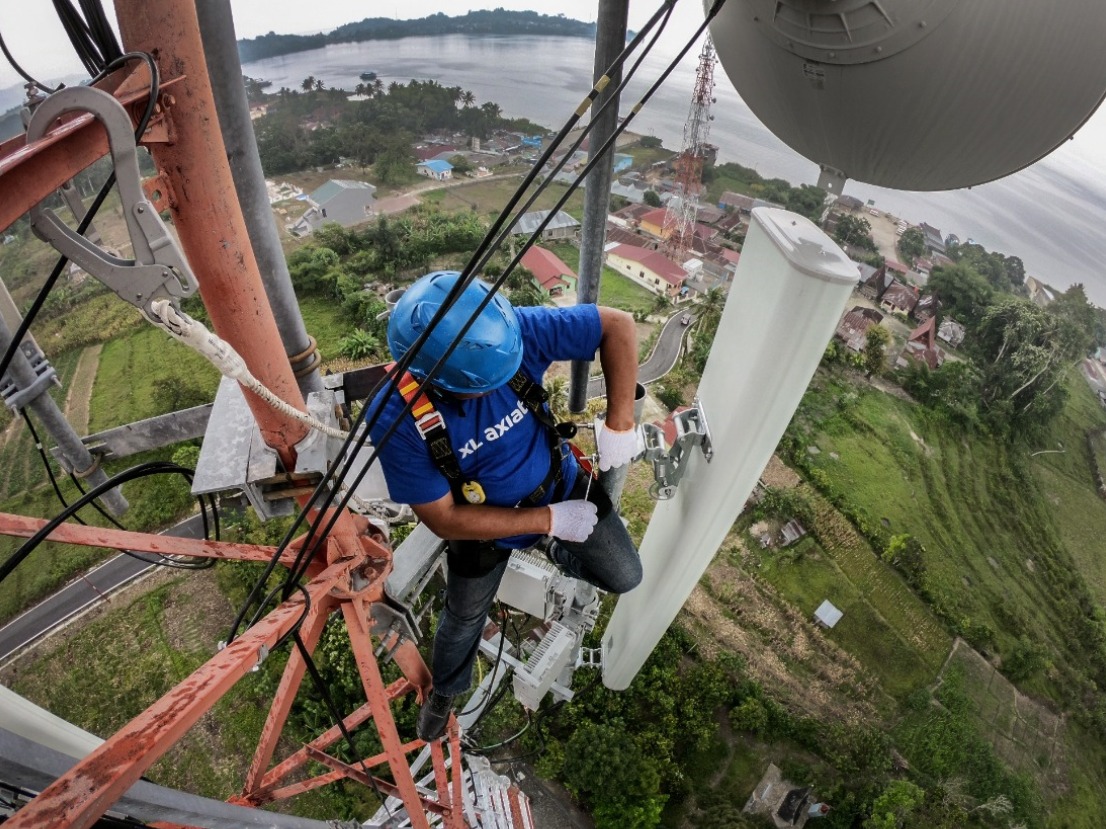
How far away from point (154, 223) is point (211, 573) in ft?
32.6

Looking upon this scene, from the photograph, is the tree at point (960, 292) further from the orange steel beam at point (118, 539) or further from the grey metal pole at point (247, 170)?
the orange steel beam at point (118, 539)

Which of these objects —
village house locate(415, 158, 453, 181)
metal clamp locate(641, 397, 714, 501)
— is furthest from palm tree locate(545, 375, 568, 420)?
village house locate(415, 158, 453, 181)

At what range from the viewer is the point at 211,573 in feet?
31.6

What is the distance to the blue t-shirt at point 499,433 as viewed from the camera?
255cm

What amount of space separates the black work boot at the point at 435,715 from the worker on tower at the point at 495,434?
3.39 ft

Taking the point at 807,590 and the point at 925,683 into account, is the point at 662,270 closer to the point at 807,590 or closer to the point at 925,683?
the point at 807,590

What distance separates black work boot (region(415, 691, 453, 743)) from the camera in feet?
14.3

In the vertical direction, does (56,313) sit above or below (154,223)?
below

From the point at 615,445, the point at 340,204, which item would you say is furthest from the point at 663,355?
the point at 340,204

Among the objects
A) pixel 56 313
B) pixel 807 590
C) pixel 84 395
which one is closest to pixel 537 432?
pixel 807 590

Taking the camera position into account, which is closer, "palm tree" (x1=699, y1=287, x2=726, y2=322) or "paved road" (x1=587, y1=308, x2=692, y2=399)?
"paved road" (x1=587, y1=308, x2=692, y2=399)

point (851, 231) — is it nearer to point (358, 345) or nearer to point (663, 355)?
point (663, 355)

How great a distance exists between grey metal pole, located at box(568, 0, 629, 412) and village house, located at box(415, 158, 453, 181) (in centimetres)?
3510

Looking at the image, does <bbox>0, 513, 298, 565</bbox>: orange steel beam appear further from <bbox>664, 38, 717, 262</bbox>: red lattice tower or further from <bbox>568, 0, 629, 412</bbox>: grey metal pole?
<bbox>664, 38, 717, 262</bbox>: red lattice tower
